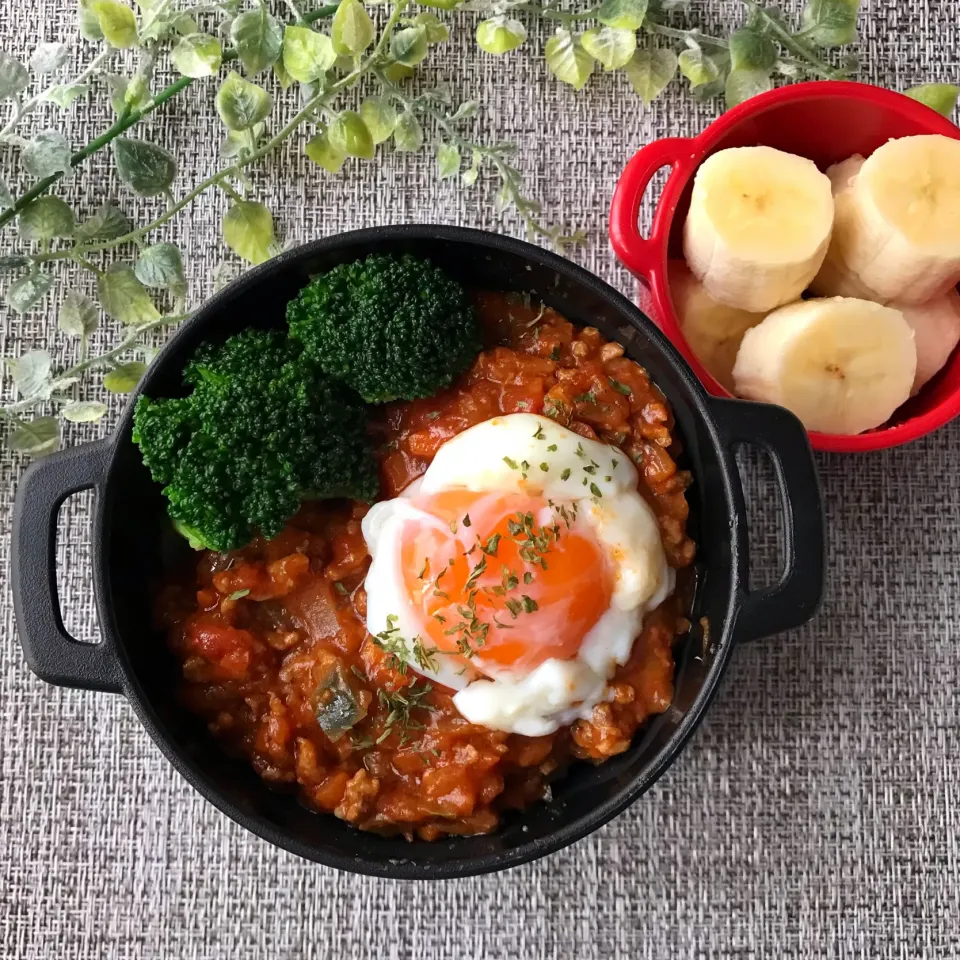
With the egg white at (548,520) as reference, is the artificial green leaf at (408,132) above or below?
above

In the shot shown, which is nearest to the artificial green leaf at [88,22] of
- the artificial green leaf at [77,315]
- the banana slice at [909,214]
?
the artificial green leaf at [77,315]

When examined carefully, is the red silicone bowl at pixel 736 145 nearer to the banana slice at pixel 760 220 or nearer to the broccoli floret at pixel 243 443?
the banana slice at pixel 760 220

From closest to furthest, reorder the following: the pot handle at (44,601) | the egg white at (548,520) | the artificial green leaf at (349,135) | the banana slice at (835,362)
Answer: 1. the pot handle at (44,601)
2. the egg white at (548,520)
3. the banana slice at (835,362)
4. the artificial green leaf at (349,135)

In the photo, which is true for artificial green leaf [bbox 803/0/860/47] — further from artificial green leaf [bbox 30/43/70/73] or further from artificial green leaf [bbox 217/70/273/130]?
artificial green leaf [bbox 30/43/70/73]

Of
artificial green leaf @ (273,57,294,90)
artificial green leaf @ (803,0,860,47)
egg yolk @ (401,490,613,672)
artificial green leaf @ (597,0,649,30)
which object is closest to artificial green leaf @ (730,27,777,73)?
artificial green leaf @ (803,0,860,47)

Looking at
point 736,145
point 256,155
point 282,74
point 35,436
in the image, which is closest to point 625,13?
point 736,145

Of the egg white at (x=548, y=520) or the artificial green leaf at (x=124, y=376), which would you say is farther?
the artificial green leaf at (x=124, y=376)

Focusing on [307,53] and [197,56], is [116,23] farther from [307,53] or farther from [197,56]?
[307,53]
